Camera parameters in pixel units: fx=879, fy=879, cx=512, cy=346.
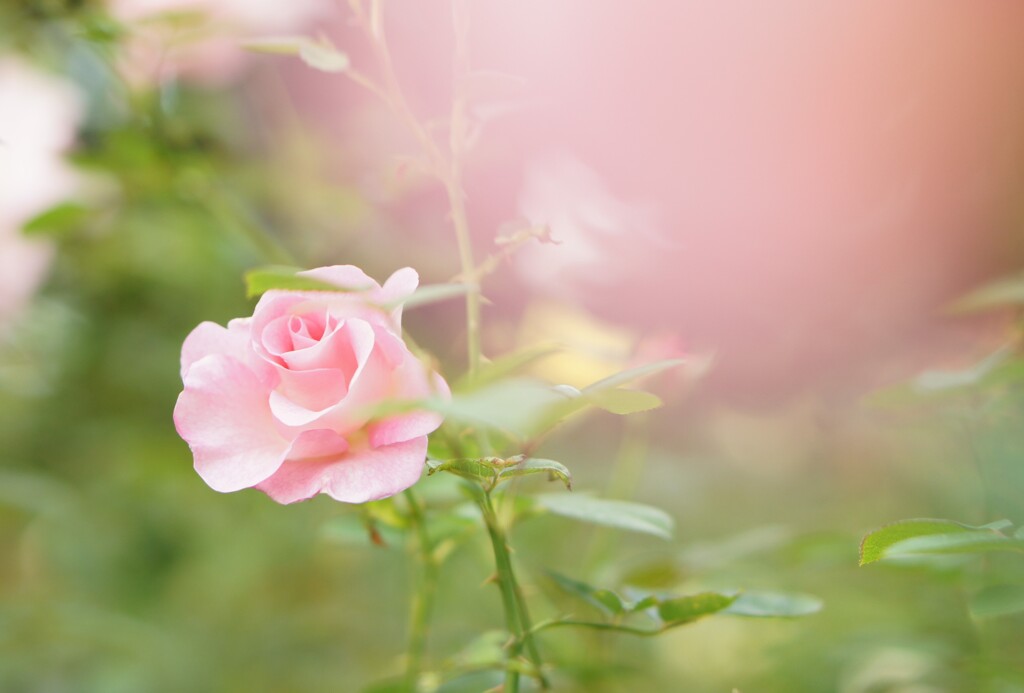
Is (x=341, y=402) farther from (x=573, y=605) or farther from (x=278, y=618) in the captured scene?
(x=278, y=618)

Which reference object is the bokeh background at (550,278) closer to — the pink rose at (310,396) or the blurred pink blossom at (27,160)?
the blurred pink blossom at (27,160)

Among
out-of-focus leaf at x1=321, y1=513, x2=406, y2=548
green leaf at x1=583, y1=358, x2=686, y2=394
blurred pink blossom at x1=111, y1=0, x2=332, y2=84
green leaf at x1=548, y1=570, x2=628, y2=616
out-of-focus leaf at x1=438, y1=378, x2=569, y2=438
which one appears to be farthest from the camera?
blurred pink blossom at x1=111, y1=0, x2=332, y2=84

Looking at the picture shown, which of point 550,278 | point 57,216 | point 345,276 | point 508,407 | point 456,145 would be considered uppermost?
point 550,278

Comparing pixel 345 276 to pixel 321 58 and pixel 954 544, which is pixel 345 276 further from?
pixel 954 544

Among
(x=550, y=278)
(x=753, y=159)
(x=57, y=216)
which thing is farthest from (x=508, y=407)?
(x=753, y=159)

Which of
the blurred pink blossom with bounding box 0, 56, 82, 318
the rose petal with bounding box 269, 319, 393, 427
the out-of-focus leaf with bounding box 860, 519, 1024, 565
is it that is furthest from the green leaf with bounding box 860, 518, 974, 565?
the blurred pink blossom with bounding box 0, 56, 82, 318

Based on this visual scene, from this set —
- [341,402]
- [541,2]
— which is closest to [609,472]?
[541,2]

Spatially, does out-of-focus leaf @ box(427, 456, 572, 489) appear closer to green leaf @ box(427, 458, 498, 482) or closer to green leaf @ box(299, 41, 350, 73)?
green leaf @ box(427, 458, 498, 482)
